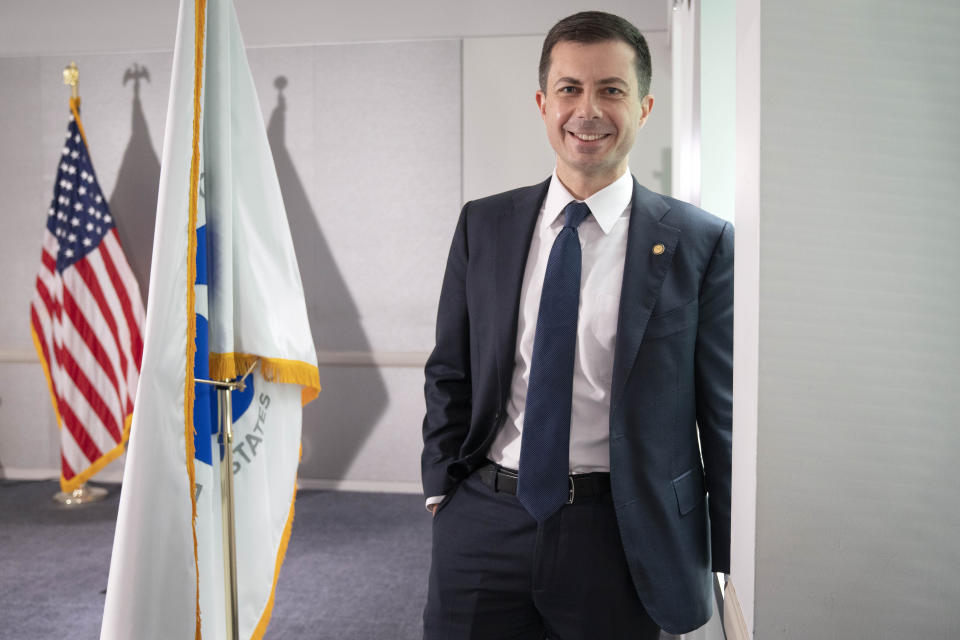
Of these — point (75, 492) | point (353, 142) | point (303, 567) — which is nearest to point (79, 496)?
point (75, 492)

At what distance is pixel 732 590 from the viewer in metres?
1.01

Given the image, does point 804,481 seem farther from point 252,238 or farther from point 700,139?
point 252,238

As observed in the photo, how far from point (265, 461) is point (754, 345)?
1726 millimetres

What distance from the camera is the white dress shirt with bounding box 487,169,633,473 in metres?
1.18

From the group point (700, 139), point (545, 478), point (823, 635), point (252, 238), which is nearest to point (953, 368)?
point (823, 635)

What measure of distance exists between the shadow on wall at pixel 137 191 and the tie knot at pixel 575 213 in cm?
404

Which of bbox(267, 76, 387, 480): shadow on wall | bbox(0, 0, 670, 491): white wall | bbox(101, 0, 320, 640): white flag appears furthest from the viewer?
bbox(267, 76, 387, 480): shadow on wall

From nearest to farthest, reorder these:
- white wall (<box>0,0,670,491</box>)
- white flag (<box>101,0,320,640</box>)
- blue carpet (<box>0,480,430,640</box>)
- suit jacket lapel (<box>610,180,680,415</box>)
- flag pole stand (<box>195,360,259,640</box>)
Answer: suit jacket lapel (<box>610,180,680,415</box>), white flag (<box>101,0,320,640</box>), flag pole stand (<box>195,360,259,640</box>), blue carpet (<box>0,480,430,640</box>), white wall (<box>0,0,670,491</box>)

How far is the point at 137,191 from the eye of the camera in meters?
4.69

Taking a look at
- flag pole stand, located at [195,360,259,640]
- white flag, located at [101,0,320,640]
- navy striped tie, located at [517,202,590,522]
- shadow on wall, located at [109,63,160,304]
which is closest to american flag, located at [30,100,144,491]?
shadow on wall, located at [109,63,160,304]

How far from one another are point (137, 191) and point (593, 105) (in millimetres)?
4194

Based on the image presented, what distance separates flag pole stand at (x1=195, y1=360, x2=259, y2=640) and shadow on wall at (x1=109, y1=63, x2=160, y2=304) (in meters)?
3.09

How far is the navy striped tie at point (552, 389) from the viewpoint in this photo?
1.13 metres

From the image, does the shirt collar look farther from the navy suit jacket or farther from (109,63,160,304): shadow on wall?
(109,63,160,304): shadow on wall
